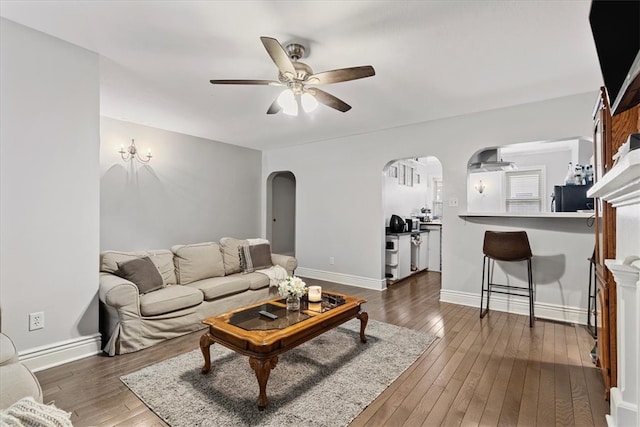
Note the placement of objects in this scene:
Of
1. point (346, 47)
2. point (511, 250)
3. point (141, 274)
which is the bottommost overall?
point (141, 274)

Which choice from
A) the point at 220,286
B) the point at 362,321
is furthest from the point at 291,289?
the point at 220,286

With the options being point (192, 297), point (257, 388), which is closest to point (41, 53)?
point (192, 297)

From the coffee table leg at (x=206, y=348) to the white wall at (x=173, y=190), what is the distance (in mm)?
2787

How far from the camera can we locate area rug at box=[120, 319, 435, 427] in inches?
71.2

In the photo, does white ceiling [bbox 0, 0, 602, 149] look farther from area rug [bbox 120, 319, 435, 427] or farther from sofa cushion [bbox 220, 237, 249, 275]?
area rug [bbox 120, 319, 435, 427]

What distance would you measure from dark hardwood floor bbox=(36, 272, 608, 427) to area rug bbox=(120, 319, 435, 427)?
81mm

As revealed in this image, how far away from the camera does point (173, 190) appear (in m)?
4.90

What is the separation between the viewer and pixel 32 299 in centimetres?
229

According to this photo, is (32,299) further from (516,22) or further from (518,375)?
Result: (516,22)

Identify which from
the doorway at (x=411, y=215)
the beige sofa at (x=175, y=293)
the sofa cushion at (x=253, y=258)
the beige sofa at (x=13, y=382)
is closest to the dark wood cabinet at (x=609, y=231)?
the doorway at (x=411, y=215)

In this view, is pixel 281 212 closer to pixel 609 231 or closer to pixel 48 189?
pixel 48 189

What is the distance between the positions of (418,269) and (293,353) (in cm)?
423

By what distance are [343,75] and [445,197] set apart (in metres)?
2.59

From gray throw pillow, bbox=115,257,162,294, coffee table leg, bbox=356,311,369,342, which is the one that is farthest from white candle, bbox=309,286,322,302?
gray throw pillow, bbox=115,257,162,294
